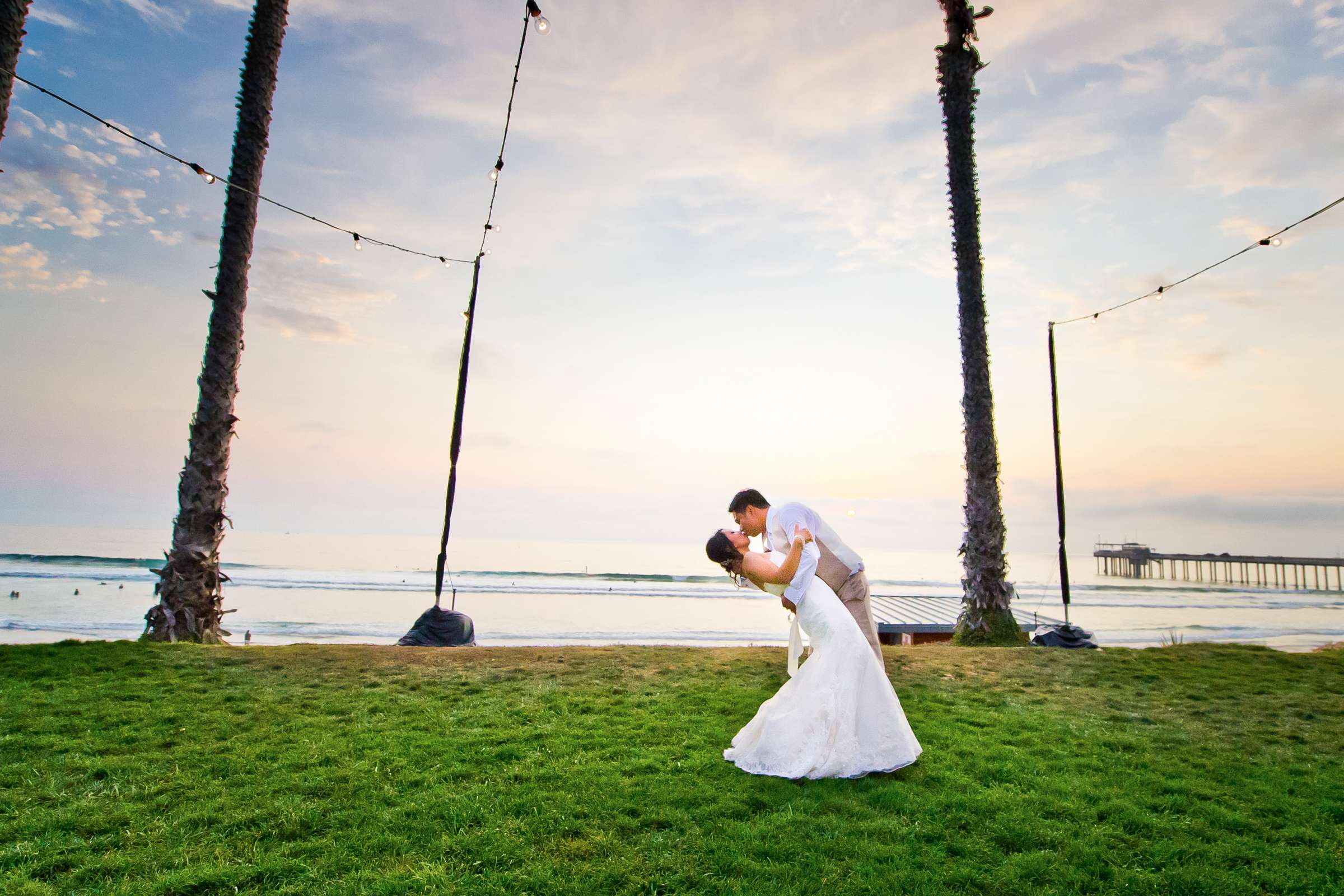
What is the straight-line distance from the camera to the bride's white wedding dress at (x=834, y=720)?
5176 millimetres

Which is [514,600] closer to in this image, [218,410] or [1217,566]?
[218,410]

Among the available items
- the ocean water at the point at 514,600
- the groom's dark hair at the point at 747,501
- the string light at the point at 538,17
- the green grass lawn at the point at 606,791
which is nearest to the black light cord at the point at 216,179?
the string light at the point at 538,17

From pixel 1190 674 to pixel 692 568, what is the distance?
151 feet

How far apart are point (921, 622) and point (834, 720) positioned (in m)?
12.8

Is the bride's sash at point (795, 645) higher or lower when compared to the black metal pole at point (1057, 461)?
lower

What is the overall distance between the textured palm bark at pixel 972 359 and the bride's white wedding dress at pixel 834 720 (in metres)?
8.38

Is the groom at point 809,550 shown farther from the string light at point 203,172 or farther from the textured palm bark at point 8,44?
the textured palm bark at point 8,44

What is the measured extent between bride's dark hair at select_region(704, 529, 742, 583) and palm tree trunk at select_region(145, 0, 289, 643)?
8.45 meters

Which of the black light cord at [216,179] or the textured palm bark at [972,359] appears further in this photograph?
the textured palm bark at [972,359]

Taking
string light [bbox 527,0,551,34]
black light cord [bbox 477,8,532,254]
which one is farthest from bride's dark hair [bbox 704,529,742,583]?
black light cord [bbox 477,8,532,254]

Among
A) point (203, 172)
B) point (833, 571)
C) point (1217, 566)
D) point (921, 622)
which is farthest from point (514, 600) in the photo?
point (1217, 566)

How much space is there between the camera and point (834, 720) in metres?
5.23

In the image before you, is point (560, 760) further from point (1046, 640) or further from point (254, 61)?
point (254, 61)

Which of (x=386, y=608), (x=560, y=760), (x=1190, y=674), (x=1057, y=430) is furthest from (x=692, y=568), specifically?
(x=560, y=760)
